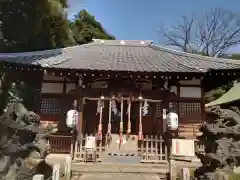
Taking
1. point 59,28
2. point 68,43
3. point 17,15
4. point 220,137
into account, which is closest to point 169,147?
point 220,137

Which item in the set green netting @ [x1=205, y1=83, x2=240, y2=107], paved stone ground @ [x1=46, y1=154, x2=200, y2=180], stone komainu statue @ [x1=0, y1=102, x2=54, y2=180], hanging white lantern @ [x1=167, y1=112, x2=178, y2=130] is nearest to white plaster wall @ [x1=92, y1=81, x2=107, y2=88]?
hanging white lantern @ [x1=167, y1=112, x2=178, y2=130]

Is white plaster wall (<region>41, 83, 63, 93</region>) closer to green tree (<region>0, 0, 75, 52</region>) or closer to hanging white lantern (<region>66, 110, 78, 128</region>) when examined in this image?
hanging white lantern (<region>66, 110, 78, 128</region>)

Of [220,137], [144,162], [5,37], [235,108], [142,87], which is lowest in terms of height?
[144,162]

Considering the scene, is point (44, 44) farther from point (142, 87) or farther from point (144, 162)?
point (144, 162)

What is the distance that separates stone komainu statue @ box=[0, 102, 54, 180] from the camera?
6727 mm

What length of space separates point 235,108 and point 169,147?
312 centimetres

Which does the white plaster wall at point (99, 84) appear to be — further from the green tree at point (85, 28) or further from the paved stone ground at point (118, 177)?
the green tree at point (85, 28)

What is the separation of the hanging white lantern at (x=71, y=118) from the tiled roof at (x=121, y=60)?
1869mm

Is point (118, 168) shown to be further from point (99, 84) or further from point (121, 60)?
point (121, 60)

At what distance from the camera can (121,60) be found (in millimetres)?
12422

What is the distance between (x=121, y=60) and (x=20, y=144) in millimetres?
6696

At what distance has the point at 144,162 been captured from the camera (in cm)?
1005

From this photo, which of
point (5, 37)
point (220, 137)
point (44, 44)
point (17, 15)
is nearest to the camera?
point (220, 137)

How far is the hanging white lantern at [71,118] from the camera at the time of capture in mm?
10680
